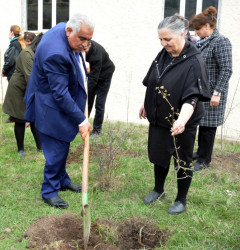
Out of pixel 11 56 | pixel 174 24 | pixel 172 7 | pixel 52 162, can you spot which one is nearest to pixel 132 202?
pixel 52 162

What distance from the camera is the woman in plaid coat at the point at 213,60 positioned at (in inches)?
175

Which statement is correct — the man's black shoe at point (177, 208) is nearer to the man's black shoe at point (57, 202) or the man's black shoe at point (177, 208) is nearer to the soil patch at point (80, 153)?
the man's black shoe at point (57, 202)

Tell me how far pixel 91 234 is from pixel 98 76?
329 centimetres

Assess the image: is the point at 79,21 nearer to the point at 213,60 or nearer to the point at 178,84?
the point at 178,84

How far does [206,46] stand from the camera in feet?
15.0

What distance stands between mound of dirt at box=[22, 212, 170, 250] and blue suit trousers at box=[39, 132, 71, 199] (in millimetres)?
405

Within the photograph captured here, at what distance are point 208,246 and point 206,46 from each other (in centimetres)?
266

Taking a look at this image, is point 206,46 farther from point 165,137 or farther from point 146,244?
point 146,244

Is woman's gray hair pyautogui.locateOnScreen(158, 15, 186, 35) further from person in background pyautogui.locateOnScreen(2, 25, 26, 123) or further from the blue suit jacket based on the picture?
person in background pyautogui.locateOnScreen(2, 25, 26, 123)

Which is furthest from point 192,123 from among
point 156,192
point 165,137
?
point 156,192

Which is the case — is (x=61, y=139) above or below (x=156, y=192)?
above

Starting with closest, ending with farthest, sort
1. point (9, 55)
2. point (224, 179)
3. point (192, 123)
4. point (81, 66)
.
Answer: point (192, 123) < point (81, 66) < point (224, 179) < point (9, 55)

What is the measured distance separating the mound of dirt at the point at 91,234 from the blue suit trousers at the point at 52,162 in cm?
41

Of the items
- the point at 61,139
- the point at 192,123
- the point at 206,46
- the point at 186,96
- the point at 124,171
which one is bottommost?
the point at 124,171
